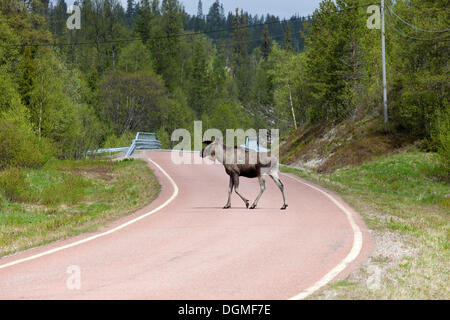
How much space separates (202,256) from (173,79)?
79.6m

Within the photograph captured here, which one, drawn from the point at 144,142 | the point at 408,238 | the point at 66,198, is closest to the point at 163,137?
the point at 144,142

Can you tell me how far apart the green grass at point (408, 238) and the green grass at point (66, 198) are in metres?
6.19

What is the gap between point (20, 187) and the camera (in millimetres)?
21078

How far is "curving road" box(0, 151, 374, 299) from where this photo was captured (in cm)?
672

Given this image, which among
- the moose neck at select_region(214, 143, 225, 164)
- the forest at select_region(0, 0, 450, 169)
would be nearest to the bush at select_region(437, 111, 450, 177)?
the forest at select_region(0, 0, 450, 169)

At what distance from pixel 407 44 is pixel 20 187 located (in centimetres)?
2239

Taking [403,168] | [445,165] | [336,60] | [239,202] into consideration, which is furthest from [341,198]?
[336,60]

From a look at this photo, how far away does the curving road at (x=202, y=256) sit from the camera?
6719 millimetres

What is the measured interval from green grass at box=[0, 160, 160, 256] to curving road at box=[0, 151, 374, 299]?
1408mm

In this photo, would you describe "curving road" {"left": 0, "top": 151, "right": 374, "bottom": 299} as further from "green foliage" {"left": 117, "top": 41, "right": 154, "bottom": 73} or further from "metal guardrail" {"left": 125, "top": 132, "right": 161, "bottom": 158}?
"green foliage" {"left": 117, "top": 41, "right": 154, "bottom": 73}

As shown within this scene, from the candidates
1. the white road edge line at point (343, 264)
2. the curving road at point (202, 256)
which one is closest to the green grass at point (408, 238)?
the white road edge line at point (343, 264)

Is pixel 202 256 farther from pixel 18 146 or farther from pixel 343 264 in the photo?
pixel 18 146

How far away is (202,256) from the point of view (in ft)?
28.4
